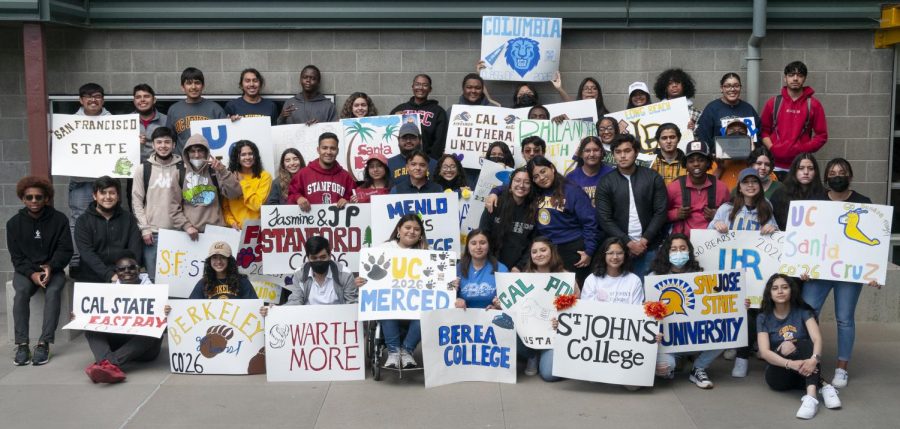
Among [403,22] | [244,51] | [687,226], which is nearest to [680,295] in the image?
[687,226]

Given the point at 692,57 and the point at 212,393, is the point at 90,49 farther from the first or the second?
the point at 692,57

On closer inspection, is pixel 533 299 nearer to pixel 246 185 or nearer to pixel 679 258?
pixel 679 258

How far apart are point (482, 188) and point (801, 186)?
9.76 ft

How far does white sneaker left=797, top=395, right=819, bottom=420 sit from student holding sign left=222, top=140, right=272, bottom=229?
5.22 m

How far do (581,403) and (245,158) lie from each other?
4208 mm

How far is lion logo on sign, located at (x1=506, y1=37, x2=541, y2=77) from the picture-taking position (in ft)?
38.8

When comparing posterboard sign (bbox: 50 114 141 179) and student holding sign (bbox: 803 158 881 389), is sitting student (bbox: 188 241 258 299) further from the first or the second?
student holding sign (bbox: 803 158 881 389)

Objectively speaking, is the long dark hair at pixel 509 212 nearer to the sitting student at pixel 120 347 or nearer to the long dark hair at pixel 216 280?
the long dark hair at pixel 216 280

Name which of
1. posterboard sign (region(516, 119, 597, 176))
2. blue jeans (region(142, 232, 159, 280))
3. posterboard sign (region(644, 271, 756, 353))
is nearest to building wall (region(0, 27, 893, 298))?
posterboard sign (region(516, 119, 597, 176))

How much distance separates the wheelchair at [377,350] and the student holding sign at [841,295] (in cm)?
330

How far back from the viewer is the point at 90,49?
485 inches

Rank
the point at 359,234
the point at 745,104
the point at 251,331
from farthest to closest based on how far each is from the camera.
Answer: the point at 745,104 < the point at 359,234 < the point at 251,331

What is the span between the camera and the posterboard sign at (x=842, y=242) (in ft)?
27.4

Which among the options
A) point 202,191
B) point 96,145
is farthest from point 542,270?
point 96,145
